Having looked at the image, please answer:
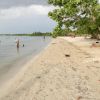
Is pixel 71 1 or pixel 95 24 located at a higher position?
pixel 71 1

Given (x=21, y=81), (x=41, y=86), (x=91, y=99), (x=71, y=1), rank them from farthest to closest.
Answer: (x=71, y=1) < (x=21, y=81) < (x=41, y=86) < (x=91, y=99)

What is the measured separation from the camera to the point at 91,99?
11289 mm

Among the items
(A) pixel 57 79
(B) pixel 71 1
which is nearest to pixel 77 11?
(B) pixel 71 1

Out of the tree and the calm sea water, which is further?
the tree

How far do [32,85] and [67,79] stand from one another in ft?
7.25

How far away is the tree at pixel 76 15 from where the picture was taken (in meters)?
43.8

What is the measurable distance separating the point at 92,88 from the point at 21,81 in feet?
16.1

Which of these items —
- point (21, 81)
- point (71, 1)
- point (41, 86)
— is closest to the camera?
point (41, 86)

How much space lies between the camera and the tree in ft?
144

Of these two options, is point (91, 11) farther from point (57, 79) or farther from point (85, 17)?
point (57, 79)

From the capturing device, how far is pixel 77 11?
44.4 meters

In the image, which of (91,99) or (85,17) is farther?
(85,17)

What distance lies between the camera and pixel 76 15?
4591 centimetres

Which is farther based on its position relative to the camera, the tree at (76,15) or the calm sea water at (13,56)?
the tree at (76,15)
